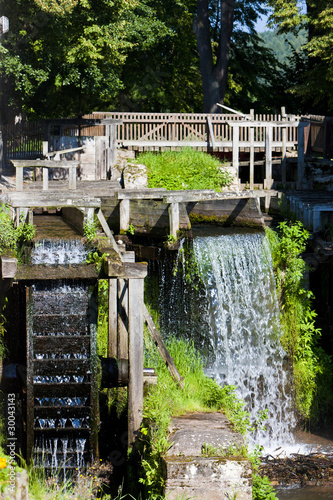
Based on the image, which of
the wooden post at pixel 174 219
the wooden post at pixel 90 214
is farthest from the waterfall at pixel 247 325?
the wooden post at pixel 90 214

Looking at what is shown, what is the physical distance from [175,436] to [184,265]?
4419mm

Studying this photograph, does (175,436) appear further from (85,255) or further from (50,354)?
(85,255)

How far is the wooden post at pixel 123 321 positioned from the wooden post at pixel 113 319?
0.09 meters

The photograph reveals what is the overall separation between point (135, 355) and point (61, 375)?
47.5 inches

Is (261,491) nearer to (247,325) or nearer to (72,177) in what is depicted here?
(247,325)

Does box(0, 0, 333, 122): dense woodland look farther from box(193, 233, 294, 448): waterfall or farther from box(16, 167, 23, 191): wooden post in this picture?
box(193, 233, 294, 448): waterfall

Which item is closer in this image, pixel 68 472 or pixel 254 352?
pixel 68 472

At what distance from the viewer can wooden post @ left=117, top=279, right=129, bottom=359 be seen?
436 inches

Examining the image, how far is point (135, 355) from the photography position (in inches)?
376

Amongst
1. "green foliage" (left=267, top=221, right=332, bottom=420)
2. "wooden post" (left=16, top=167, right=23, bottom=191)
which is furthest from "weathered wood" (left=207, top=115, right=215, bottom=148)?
"wooden post" (left=16, top=167, right=23, bottom=191)

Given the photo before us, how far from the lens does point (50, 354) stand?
1002 cm

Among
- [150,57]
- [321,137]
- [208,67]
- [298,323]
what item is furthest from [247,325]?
[150,57]

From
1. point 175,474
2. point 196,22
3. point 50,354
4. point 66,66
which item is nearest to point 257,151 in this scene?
point 66,66

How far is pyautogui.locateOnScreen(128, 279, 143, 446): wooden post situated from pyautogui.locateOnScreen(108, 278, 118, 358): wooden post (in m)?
1.65
